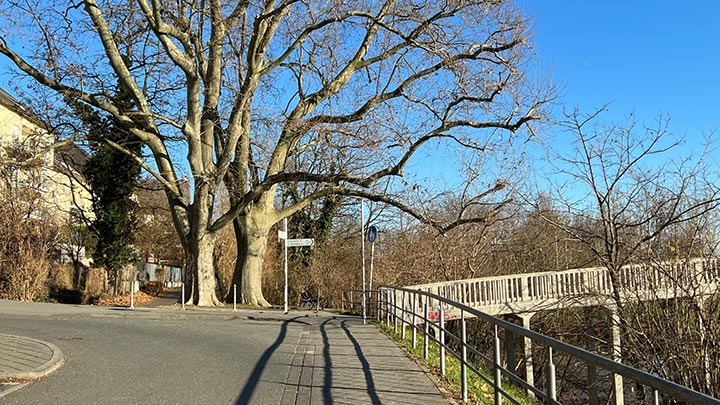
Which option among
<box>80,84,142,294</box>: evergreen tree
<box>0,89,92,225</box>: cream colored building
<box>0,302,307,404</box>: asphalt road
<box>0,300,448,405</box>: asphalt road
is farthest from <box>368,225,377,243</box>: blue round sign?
<box>80,84,142,294</box>: evergreen tree

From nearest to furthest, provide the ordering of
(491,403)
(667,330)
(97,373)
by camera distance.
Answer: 1. (491,403)
2. (97,373)
3. (667,330)

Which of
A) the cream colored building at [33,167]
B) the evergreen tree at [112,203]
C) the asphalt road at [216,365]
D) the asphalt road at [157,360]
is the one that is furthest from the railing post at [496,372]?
the evergreen tree at [112,203]

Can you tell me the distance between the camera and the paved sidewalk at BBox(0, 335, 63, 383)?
768 centimetres

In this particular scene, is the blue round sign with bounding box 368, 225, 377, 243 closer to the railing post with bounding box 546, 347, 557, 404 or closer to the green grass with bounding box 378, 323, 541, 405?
the green grass with bounding box 378, 323, 541, 405

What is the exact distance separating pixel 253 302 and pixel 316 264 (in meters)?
9.25

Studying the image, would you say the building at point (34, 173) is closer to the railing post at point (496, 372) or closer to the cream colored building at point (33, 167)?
the cream colored building at point (33, 167)

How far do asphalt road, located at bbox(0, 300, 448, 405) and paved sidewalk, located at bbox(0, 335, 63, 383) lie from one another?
0.17 m

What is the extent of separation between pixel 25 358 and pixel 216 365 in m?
2.48

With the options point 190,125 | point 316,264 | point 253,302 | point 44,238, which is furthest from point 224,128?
point 316,264

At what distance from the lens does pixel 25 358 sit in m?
8.77

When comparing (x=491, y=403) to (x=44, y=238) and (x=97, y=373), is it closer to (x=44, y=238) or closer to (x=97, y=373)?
(x=97, y=373)

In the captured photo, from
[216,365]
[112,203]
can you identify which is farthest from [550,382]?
[112,203]

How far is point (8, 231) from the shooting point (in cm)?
2330

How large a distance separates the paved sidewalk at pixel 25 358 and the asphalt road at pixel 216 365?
0.17 meters
